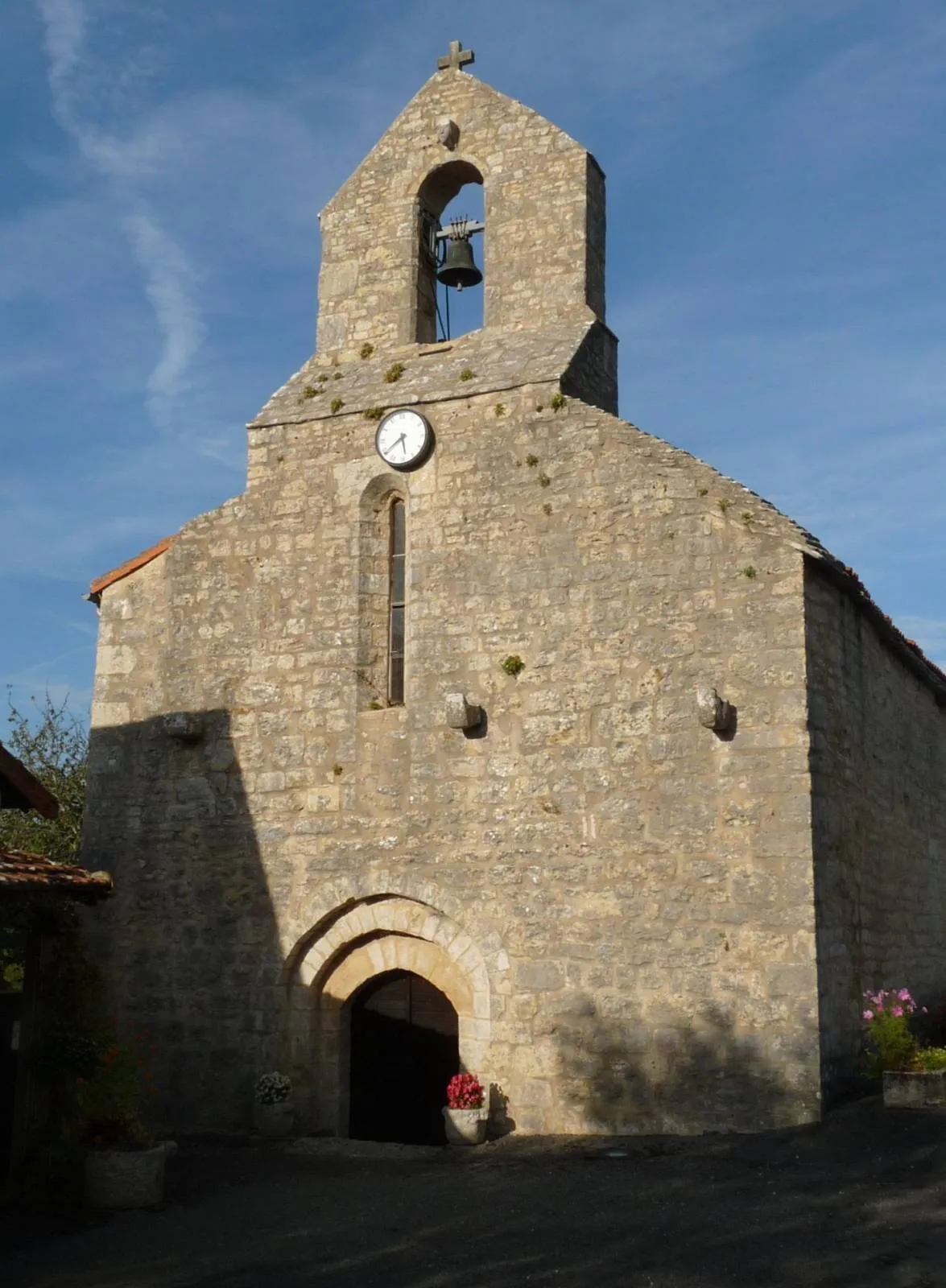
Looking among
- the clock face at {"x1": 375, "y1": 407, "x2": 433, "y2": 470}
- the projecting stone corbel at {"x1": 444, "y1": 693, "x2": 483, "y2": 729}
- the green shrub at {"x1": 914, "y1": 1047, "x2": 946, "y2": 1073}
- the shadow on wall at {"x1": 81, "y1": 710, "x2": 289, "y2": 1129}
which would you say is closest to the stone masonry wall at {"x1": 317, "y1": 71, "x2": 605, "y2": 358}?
the clock face at {"x1": 375, "y1": 407, "x2": 433, "y2": 470}

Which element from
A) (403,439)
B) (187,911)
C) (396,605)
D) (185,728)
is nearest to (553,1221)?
(187,911)

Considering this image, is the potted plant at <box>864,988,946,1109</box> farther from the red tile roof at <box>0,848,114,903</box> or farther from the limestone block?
the red tile roof at <box>0,848,114,903</box>

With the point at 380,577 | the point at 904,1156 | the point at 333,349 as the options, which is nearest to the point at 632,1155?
the point at 904,1156

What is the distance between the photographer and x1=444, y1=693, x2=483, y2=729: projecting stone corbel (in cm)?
1098

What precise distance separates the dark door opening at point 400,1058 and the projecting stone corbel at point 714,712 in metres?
3.94

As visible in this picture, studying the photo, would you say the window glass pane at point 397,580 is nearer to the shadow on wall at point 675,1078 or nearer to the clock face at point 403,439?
the clock face at point 403,439

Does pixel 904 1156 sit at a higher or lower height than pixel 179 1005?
lower

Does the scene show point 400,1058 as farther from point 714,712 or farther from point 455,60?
point 455,60

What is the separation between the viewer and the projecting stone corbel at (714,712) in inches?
392

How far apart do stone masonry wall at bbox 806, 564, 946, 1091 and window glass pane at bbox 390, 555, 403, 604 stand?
12.4 ft

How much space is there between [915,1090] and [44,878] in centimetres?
646

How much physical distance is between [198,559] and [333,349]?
2.51m

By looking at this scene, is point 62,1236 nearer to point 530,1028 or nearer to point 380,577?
point 530,1028

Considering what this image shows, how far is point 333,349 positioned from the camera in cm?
1315
